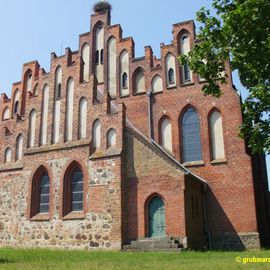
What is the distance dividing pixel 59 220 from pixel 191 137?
31.0 feet

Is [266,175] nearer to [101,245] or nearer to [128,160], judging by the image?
[128,160]

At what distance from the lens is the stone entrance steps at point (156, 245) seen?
684 inches

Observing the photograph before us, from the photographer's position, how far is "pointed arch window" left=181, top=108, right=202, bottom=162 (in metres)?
23.0

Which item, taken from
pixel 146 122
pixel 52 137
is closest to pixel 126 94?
pixel 146 122

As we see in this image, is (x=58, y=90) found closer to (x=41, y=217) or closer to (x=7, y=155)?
(x=7, y=155)

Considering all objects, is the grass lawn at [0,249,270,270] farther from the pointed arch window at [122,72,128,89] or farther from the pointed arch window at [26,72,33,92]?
the pointed arch window at [26,72,33,92]

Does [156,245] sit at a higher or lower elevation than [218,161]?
lower

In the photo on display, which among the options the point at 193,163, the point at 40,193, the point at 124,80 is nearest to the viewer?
the point at 40,193

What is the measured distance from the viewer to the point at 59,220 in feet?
67.8

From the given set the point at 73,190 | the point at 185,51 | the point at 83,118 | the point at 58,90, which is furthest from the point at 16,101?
the point at 185,51

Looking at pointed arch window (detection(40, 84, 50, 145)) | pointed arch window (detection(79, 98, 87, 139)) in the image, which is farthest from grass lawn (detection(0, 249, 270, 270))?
pointed arch window (detection(40, 84, 50, 145))

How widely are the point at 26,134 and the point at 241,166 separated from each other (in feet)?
44.0

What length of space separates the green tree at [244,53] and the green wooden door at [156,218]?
6250 mm

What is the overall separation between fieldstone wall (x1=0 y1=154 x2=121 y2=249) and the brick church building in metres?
0.06
